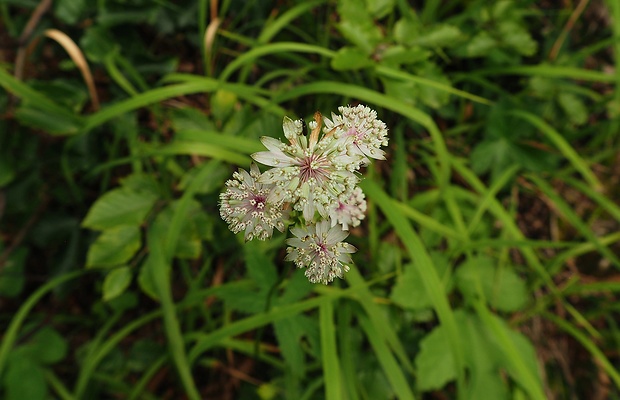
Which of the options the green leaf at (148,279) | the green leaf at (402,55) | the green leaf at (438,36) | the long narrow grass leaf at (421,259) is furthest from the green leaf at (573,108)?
the green leaf at (148,279)

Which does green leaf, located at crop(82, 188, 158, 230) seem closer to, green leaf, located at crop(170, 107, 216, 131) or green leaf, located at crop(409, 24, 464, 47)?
green leaf, located at crop(170, 107, 216, 131)

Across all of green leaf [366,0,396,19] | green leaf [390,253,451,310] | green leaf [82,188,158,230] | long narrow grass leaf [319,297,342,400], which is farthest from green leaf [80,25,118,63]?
green leaf [390,253,451,310]

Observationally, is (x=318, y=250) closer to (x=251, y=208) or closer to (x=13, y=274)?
(x=251, y=208)

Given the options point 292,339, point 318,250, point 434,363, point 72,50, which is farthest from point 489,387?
point 72,50

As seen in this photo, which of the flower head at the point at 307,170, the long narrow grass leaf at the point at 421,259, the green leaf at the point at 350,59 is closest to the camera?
the flower head at the point at 307,170

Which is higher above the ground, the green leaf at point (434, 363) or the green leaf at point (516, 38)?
the green leaf at point (516, 38)

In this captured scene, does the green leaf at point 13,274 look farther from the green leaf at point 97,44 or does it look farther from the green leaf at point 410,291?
the green leaf at point 410,291
